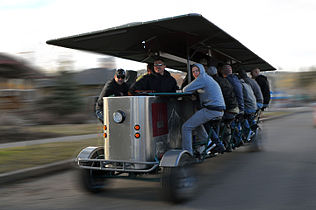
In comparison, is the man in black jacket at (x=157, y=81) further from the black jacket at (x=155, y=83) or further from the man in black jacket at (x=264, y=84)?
the man in black jacket at (x=264, y=84)

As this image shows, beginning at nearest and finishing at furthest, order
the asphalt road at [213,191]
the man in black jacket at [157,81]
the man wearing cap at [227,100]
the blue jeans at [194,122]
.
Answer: the asphalt road at [213,191]
the blue jeans at [194,122]
the man in black jacket at [157,81]
the man wearing cap at [227,100]

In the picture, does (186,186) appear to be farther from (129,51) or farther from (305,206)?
(129,51)

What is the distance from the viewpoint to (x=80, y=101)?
18406 millimetres

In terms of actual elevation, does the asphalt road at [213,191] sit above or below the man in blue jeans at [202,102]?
below

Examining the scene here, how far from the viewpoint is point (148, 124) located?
201 inches

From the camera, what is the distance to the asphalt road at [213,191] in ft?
16.2

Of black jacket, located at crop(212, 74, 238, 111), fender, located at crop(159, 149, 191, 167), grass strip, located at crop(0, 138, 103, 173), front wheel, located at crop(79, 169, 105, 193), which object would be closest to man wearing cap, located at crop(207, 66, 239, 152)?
black jacket, located at crop(212, 74, 238, 111)

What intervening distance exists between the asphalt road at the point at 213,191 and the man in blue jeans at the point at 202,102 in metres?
0.93

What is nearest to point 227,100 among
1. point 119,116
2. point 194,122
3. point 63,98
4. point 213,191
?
point 194,122

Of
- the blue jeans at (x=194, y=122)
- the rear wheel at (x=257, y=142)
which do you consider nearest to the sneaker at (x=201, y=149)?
the blue jeans at (x=194, y=122)

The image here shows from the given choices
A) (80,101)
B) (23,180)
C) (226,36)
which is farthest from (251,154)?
(80,101)

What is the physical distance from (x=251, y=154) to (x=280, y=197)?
4.15 m

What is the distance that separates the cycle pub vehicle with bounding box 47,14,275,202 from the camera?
496cm

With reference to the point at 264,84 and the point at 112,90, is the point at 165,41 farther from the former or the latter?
the point at 264,84
